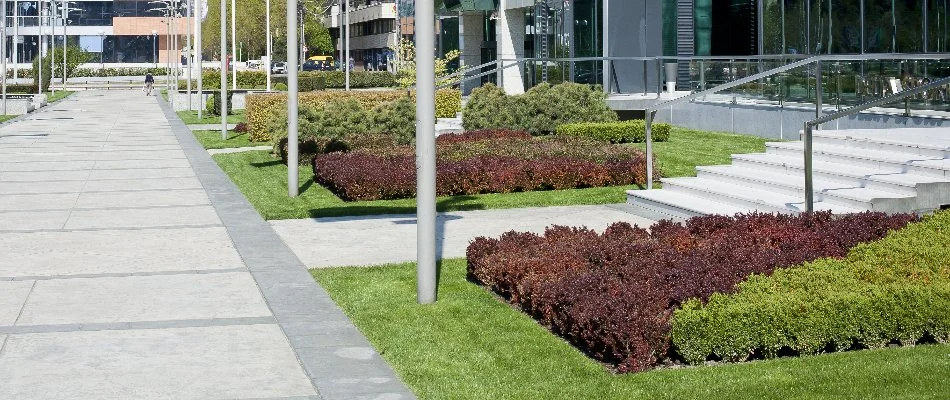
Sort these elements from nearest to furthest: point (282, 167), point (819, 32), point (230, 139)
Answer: point (282, 167), point (819, 32), point (230, 139)

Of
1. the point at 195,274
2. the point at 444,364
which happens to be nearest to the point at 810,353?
the point at 444,364

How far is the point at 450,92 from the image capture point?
39531 mm

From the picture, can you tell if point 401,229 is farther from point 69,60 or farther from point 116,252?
point 69,60

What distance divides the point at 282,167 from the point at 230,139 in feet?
34.4

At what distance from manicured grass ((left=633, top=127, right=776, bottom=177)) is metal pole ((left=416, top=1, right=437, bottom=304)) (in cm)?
1062

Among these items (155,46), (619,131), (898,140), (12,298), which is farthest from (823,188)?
(155,46)

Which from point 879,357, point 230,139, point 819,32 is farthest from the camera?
point 230,139

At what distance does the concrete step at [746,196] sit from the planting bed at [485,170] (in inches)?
83.7

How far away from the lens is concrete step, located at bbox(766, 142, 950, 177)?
1557 cm

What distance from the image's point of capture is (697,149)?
24.9 meters

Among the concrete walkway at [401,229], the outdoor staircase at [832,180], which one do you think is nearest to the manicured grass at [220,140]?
the concrete walkway at [401,229]

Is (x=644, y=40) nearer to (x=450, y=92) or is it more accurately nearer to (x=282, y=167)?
(x=450, y=92)

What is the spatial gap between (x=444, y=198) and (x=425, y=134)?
29.2 feet

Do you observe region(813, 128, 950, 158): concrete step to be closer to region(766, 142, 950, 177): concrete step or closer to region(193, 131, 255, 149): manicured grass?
region(766, 142, 950, 177): concrete step
